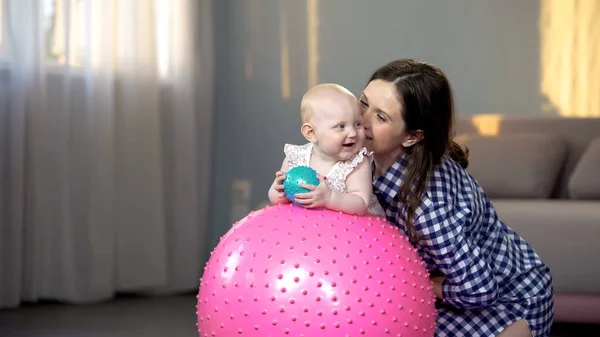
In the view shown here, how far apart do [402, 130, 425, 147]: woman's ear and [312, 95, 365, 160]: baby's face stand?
0.16m

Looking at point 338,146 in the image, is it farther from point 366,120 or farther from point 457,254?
point 457,254

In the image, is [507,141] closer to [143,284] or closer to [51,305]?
[143,284]

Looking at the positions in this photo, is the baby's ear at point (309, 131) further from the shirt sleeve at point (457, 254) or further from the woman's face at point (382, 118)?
the shirt sleeve at point (457, 254)

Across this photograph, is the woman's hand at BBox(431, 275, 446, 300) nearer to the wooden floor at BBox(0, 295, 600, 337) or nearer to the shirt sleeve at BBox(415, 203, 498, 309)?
the shirt sleeve at BBox(415, 203, 498, 309)

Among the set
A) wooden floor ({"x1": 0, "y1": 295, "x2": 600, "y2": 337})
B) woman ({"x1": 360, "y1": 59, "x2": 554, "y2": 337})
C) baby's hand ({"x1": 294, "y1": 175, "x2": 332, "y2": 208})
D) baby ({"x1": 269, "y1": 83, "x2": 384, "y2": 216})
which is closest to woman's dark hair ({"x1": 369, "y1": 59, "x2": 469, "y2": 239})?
woman ({"x1": 360, "y1": 59, "x2": 554, "y2": 337})

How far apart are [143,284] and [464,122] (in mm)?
1672

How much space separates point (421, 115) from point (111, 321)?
1.86 metres

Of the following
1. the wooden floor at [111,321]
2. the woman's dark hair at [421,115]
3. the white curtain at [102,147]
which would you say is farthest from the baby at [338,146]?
the white curtain at [102,147]

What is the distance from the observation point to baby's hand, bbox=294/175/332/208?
1.58 metres

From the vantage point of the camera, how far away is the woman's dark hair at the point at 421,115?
177cm

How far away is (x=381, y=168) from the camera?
1917mm

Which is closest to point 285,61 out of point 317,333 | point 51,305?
point 51,305

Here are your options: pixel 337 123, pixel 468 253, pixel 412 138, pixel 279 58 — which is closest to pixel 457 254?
pixel 468 253

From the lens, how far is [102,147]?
3.58m
